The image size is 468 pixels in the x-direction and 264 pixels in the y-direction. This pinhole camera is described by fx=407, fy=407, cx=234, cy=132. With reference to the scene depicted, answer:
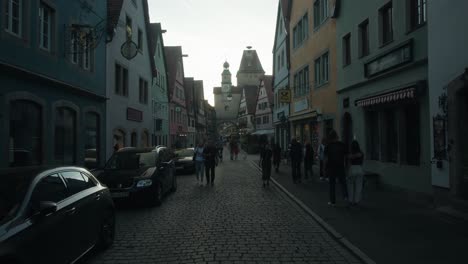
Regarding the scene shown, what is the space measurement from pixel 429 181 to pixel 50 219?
8957 millimetres

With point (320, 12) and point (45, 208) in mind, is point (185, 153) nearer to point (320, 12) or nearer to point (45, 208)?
point (320, 12)

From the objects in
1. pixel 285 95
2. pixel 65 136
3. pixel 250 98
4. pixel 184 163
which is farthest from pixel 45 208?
pixel 250 98

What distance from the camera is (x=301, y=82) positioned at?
25.7m

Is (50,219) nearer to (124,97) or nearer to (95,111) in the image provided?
(95,111)

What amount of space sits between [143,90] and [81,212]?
22888mm

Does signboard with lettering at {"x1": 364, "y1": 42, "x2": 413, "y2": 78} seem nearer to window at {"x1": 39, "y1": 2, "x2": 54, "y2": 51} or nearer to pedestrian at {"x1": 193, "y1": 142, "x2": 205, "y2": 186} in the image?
pedestrian at {"x1": 193, "y1": 142, "x2": 205, "y2": 186}

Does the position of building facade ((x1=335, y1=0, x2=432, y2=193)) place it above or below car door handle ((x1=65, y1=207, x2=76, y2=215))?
above

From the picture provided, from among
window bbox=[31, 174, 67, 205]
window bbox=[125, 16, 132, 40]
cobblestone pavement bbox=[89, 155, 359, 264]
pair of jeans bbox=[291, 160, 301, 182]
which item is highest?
window bbox=[125, 16, 132, 40]

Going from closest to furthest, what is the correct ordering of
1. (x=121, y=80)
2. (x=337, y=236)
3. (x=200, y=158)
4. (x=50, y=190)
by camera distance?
(x=50, y=190) < (x=337, y=236) < (x=200, y=158) < (x=121, y=80)

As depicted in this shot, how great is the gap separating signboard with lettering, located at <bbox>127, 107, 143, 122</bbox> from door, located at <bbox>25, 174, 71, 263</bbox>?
61.0 ft

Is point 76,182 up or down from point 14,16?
down

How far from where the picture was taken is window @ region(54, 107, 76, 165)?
1434cm

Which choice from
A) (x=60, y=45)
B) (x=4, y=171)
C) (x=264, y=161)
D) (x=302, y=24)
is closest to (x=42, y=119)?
(x=60, y=45)

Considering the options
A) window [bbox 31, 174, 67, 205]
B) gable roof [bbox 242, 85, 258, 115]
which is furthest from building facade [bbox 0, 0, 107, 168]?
gable roof [bbox 242, 85, 258, 115]
